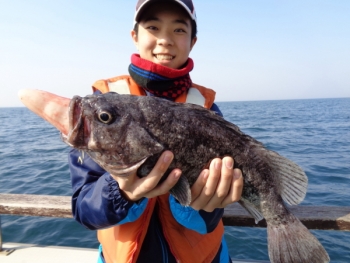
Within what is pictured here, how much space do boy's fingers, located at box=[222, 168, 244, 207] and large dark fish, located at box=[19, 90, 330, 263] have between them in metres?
0.10

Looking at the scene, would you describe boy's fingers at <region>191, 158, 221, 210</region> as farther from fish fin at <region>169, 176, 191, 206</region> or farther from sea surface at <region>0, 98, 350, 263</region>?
sea surface at <region>0, 98, 350, 263</region>

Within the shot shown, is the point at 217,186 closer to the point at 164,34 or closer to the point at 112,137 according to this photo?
the point at 112,137

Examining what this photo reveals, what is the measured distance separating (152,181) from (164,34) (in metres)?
1.86

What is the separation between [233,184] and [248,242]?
584 cm

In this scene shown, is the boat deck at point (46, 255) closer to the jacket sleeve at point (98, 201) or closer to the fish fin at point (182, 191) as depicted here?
the jacket sleeve at point (98, 201)

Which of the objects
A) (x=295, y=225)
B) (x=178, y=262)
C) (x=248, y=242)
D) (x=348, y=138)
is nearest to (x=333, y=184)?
(x=248, y=242)

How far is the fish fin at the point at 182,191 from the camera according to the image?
7.39 feet

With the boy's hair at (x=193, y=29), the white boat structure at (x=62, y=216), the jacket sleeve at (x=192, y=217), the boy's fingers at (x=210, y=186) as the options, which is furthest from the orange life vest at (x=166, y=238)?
the boy's hair at (x=193, y=29)

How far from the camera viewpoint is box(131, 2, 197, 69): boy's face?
313 cm

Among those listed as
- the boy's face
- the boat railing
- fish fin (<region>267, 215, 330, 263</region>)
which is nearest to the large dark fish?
fish fin (<region>267, 215, 330, 263</region>)

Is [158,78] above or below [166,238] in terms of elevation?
above

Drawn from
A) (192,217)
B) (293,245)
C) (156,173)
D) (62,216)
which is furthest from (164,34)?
(62,216)

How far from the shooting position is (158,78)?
3088mm

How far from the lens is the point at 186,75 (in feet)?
11.2
